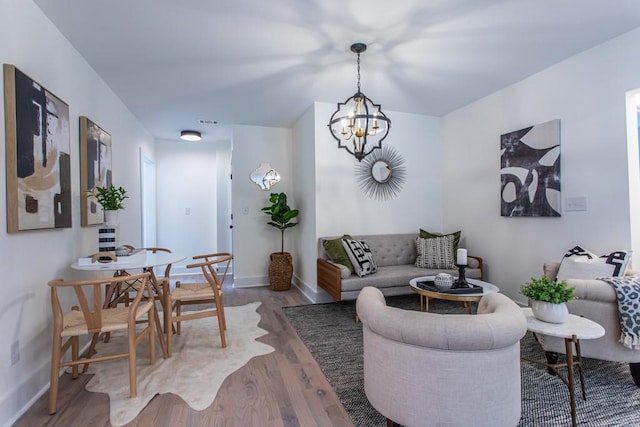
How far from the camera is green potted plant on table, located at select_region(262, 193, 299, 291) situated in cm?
460

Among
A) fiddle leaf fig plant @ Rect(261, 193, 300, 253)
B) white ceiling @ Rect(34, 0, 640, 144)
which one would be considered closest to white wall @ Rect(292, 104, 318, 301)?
fiddle leaf fig plant @ Rect(261, 193, 300, 253)

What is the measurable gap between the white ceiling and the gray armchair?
1884 millimetres

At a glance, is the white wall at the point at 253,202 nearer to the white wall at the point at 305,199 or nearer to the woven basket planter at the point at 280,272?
the white wall at the point at 305,199

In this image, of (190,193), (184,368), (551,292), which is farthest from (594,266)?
(190,193)

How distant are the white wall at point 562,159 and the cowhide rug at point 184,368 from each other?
9.33ft

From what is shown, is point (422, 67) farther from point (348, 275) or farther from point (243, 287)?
point (243, 287)

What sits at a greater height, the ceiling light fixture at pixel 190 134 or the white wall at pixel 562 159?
the ceiling light fixture at pixel 190 134

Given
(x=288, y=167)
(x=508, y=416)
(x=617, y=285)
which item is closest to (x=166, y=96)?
(x=288, y=167)

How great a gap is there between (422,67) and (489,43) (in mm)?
588

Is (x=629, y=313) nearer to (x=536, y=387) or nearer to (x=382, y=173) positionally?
(x=536, y=387)

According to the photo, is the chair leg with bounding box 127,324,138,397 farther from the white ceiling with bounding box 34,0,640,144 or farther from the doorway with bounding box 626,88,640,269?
the doorway with bounding box 626,88,640,269

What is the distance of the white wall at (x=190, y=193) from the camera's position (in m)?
5.87

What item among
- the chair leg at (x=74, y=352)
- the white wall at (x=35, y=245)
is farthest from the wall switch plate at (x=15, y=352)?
the chair leg at (x=74, y=352)

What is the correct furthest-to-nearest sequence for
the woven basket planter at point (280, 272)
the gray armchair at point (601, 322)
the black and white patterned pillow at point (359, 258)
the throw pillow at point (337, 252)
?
1. the woven basket planter at point (280, 272)
2. the throw pillow at point (337, 252)
3. the black and white patterned pillow at point (359, 258)
4. the gray armchair at point (601, 322)
